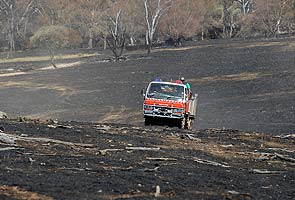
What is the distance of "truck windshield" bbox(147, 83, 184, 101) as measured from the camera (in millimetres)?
24641

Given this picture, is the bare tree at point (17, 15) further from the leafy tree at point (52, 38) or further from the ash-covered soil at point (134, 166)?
the ash-covered soil at point (134, 166)

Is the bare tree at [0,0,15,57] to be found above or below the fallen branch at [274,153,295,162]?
above

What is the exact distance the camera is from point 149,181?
408 inches

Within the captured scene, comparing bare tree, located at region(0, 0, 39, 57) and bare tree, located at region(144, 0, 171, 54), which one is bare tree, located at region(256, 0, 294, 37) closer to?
bare tree, located at region(144, 0, 171, 54)

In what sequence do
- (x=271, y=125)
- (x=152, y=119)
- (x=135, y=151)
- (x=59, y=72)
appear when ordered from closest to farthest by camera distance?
(x=135, y=151) < (x=152, y=119) < (x=271, y=125) < (x=59, y=72)

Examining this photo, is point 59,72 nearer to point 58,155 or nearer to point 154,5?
point 154,5

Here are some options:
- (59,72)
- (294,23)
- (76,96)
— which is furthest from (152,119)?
(294,23)

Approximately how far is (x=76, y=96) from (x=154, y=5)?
221 ft

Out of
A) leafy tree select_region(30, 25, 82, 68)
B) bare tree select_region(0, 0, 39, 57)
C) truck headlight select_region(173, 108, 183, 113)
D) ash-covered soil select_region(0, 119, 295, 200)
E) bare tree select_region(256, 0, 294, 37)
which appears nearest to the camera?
ash-covered soil select_region(0, 119, 295, 200)

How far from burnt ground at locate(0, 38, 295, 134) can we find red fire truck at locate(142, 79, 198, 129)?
140 inches

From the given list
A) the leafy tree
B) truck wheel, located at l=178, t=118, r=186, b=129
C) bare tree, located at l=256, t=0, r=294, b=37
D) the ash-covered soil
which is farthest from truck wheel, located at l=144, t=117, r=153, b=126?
bare tree, located at l=256, t=0, r=294, b=37

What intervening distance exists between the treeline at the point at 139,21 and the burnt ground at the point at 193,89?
1234 inches

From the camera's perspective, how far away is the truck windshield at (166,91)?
24641 mm

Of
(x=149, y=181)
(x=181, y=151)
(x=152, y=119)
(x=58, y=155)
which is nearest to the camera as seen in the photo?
(x=149, y=181)
